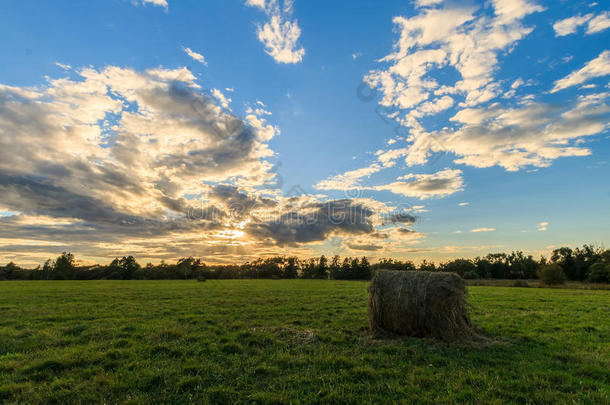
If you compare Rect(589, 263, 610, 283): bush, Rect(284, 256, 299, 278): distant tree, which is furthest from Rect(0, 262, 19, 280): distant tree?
Rect(589, 263, 610, 283): bush

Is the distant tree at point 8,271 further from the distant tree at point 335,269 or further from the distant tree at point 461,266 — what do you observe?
the distant tree at point 461,266

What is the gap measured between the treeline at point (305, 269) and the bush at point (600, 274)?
9.06m

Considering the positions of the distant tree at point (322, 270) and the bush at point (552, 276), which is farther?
the distant tree at point (322, 270)

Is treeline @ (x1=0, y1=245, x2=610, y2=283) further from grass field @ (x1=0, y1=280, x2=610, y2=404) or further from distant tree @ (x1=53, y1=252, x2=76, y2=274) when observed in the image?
grass field @ (x1=0, y1=280, x2=610, y2=404)

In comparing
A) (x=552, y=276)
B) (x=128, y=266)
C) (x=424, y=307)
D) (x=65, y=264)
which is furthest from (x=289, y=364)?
(x=65, y=264)

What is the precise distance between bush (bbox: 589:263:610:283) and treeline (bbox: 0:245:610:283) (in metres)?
9.06

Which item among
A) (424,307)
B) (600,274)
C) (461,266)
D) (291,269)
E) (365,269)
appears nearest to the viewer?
(424,307)

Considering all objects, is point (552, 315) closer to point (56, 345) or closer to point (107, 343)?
point (107, 343)

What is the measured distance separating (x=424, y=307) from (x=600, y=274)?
73.0 meters

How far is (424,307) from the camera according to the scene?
905cm

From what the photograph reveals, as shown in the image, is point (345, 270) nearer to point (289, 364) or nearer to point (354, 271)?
point (354, 271)

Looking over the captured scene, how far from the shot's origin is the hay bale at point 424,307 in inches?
352

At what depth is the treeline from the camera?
243ft

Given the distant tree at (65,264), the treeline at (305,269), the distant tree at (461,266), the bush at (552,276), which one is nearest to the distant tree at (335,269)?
the treeline at (305,269)
